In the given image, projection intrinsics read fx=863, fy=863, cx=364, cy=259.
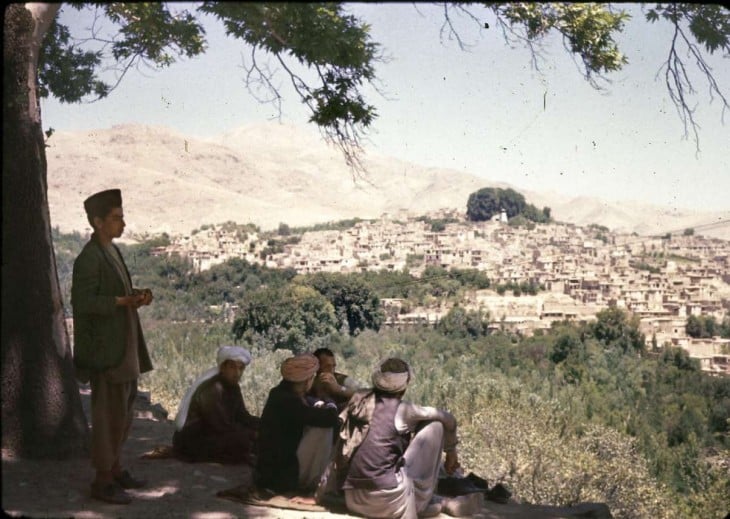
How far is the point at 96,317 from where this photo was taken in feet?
13.0

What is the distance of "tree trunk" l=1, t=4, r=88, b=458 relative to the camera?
4465 mm

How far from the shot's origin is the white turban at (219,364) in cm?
472

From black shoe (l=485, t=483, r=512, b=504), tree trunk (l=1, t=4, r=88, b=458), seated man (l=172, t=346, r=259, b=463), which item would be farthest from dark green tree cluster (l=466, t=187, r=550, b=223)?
tree trunk (l=1, t=4, r=88, b=458)

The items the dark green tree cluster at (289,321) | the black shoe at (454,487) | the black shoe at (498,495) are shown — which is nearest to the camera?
the black shoe at (454,487)

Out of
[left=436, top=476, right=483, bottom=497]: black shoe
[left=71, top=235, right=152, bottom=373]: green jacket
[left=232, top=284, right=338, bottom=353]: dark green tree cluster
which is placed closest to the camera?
[left=71, top=235, right=152, bottom=373]: green jacket

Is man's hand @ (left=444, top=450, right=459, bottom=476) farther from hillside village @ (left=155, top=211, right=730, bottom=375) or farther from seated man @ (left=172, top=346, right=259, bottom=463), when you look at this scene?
hillside village @ (left=155, top=211, right=730, bottom=375)

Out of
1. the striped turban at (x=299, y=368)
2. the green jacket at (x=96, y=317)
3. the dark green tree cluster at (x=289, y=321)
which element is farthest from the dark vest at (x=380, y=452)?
the dark green tree cluster at (x=289, y=321)

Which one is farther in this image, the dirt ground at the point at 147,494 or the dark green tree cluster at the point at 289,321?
the dark green tree cluster at the point at 289,321

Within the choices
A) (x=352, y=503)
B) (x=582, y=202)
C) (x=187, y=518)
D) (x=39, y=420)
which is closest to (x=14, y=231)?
(x=39, y=420)

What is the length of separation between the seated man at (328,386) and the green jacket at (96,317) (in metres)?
1.29

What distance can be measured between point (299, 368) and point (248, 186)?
7473 centimetres

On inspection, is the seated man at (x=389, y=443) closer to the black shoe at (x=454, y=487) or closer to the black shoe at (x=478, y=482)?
the black shoe at (x=454, y=487)

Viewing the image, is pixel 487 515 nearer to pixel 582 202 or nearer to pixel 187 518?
pixel 187 518

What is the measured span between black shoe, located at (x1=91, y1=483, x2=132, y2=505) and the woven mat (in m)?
0.53
